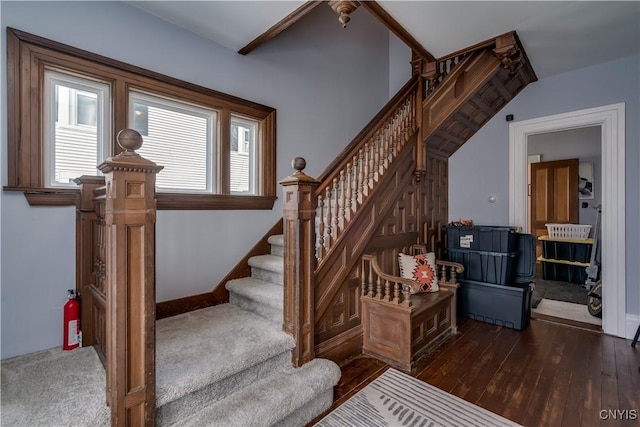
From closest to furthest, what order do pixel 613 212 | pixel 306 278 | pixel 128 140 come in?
pixel 128 140
pixel 306 278
pixel 613 212

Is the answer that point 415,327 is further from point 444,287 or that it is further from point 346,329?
point 444,287

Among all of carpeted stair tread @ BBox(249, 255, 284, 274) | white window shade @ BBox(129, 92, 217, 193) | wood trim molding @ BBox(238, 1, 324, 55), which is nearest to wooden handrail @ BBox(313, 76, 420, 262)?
carpeted stair tread @ BBox(249, 255, 284, 274)

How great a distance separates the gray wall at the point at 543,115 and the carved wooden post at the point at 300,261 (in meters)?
2.86

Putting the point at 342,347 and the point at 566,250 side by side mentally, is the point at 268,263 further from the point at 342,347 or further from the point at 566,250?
the point at 566,250

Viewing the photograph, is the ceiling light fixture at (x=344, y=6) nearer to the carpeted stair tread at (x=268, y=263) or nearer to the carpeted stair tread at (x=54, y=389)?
the carpeted stair tread at (x=268, y=263)

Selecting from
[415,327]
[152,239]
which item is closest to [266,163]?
[152,239]

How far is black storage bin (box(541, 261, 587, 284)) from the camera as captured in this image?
5266 millimetres

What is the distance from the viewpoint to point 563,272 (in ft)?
18.1

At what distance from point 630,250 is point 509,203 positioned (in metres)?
1.20

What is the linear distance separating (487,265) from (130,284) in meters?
3.55

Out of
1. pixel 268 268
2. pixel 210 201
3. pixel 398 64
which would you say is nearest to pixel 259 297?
pixel 268 268

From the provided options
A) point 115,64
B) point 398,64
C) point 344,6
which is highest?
point 398,64

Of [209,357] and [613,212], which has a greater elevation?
[613,212]

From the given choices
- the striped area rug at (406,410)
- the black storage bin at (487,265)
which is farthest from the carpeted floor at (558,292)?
the striped area rug at (406,410)
